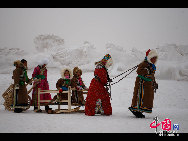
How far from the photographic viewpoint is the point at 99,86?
5.68 metres

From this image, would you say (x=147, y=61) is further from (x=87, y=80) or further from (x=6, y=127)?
(x=87, y=80)

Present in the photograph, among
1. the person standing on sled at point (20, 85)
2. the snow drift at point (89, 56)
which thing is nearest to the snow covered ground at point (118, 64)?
the snow drift at point (89, 56)

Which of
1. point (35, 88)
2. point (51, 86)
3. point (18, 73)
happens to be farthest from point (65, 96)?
point (51, 86)

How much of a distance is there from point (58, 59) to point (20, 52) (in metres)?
2.78

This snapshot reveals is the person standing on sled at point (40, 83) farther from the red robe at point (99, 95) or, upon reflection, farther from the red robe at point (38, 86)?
Answer: the red robe at point (99, 95)

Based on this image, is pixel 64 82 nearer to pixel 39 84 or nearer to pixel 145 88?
pixel 39 84

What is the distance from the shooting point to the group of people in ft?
17.2

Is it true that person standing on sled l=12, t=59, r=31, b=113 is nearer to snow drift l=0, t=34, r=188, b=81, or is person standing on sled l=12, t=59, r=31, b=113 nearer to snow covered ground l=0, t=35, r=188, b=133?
snow covered ground l=0, t=35, r=188, b=133

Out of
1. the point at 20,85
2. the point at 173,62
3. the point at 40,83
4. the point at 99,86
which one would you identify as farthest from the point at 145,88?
the point at 173,62

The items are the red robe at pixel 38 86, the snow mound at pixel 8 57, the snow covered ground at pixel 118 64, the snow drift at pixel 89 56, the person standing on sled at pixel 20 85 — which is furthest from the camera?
the snow mound at pixel 8 57

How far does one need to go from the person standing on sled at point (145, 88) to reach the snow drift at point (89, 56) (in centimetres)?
744

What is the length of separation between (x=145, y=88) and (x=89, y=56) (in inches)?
421

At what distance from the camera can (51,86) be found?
11281mm

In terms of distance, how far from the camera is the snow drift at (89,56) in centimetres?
1280
